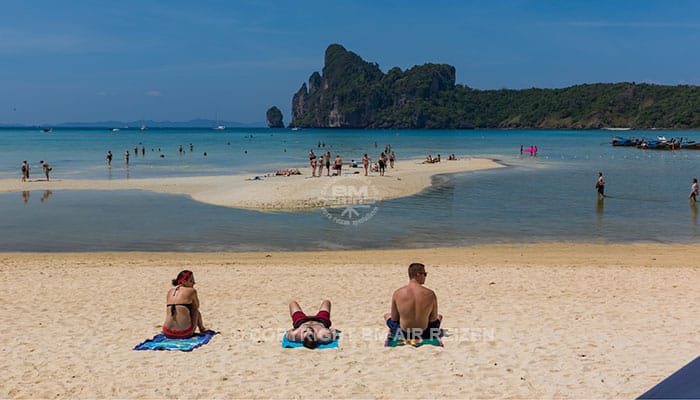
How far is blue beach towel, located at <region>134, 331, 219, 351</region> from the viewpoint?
26.3ft

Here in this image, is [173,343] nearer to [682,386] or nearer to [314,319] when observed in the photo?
[314,319]

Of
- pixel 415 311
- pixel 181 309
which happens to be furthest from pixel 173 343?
pixel 415 311

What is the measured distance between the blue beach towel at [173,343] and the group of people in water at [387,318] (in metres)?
0.10

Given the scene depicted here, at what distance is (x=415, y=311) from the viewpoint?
8.09 m

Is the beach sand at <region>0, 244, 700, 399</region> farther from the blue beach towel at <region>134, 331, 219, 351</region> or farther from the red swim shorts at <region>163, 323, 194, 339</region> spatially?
the red swim shorts at <region>163, 323, 194, 339</region>

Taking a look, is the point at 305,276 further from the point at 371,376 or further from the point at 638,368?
the point at 638,368

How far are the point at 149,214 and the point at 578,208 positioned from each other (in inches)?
731

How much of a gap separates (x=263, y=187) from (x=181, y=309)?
871 inches

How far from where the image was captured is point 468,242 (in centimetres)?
1814

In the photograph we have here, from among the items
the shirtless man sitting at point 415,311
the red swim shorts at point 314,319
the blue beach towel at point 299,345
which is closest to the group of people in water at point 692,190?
the shirtless man sitting at point 415,311

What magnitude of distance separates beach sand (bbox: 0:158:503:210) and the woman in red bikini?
651 inches

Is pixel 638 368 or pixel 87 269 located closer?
pixel 638 368

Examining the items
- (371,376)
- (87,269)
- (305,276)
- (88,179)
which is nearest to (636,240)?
(305,276)

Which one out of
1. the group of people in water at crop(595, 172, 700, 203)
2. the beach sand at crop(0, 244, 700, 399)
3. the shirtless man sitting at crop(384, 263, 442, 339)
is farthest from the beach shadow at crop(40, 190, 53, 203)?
the group of people in water at crop(595, 172, 700, 203)
